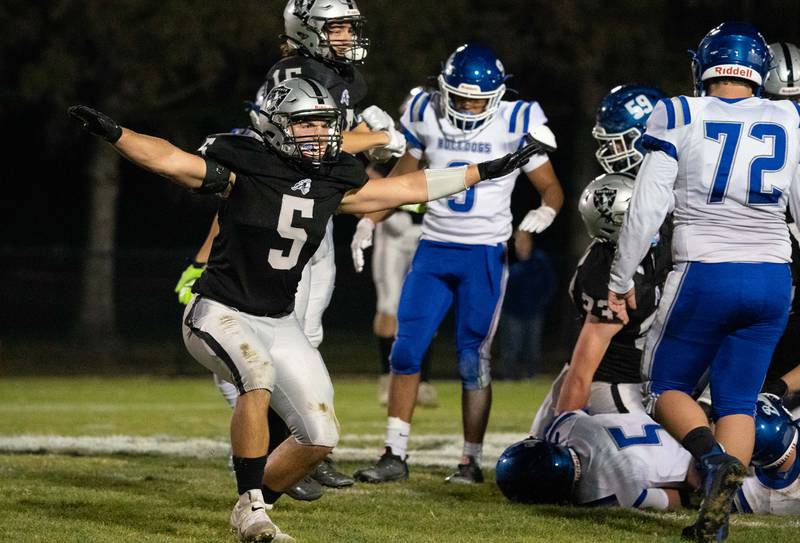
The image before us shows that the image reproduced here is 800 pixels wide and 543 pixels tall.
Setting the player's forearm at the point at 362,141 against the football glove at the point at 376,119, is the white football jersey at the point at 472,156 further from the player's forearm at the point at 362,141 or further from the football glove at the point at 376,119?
the player's forearm at the point at 362,141

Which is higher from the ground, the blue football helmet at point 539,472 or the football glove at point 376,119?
the football glove at point 376,119

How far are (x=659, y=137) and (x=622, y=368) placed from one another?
1493mm

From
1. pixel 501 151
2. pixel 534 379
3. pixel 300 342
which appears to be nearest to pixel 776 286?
pixel 300 342

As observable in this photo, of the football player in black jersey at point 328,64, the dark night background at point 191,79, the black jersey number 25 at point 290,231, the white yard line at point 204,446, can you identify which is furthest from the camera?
the dark night background at point 191,79

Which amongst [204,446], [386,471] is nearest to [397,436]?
[386,471]

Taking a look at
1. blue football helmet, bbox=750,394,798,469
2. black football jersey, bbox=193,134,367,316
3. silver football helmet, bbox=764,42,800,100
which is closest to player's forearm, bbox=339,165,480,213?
black football jersey, bbox=193,134,367,316

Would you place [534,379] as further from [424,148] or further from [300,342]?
[300,342]

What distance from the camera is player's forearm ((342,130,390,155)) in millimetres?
5672

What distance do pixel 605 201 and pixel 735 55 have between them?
1214mm

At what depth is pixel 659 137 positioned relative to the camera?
4730mm

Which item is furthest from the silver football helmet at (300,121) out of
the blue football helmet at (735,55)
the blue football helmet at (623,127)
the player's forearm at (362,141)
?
the blue football helmet at (623,127)

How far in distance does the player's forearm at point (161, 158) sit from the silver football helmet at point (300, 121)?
311 millimetres

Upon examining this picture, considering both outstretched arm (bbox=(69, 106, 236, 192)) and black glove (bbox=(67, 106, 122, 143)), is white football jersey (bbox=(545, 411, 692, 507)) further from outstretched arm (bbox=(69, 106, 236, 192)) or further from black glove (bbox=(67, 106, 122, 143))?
black glove (bbox=(67, 106, 122, 143))

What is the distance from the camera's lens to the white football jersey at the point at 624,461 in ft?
17.7
